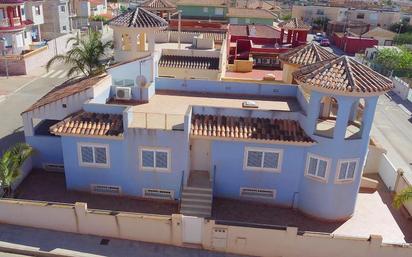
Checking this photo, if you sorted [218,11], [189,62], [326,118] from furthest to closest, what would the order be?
[218,11] → [189,62] → [326,118]

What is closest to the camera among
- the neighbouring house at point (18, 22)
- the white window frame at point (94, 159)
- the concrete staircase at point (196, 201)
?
the concrete staircase at point (196, 201)

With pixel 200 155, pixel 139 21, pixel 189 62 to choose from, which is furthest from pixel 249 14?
pixel 200 155

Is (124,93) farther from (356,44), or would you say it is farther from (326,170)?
(356,44)

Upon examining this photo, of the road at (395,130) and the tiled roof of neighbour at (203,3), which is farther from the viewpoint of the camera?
the tiled roof of neighbour at (203,3)

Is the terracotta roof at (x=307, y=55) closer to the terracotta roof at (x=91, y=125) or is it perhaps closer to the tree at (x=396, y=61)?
the terracotta roof at (x=91, y=125)

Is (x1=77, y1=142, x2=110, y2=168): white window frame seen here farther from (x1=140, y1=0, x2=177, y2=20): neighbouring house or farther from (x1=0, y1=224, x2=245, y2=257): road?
(x1=140, y1=0, x2=177, y2=20): neighbouring house

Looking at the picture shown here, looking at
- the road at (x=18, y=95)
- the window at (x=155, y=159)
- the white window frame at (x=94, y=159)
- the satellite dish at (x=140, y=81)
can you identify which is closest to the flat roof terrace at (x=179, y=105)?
the satellite dish at (x=140, y=81)

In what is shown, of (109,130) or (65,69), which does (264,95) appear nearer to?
(109,130)
